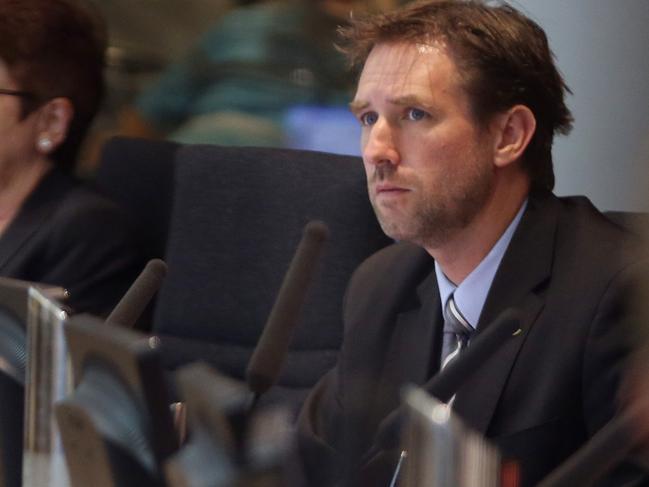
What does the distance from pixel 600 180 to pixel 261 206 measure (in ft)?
1.97

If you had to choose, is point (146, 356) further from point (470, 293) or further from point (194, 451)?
point (470, 293)

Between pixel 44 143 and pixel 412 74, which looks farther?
pixel 44 143

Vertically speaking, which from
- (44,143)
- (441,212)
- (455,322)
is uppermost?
(441,212)

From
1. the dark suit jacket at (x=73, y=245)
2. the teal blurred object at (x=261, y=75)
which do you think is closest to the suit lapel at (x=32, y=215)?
the dark suit jacket at (x=73, y=245)

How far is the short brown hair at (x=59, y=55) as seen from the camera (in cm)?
229

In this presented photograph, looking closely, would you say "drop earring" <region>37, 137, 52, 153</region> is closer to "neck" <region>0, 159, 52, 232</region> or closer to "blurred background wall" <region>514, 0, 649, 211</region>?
"neck" <region>0, 159, 52, 232</region>

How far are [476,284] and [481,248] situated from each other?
63mm

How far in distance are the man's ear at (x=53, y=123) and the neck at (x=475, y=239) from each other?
867mm

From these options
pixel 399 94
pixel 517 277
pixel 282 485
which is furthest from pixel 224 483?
pixel 399 94

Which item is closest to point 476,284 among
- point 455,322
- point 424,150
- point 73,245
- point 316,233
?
point 455,322

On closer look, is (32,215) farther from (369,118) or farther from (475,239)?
(475,239)

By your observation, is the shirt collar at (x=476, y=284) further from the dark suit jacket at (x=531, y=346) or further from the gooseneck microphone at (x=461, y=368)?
the gooseneck microphone at (x=461, y=368)

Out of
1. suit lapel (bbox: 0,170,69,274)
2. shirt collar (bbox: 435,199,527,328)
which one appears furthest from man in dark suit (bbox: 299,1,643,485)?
suit lapel (bbox: 0,170,69,274)

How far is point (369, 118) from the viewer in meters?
1.79
